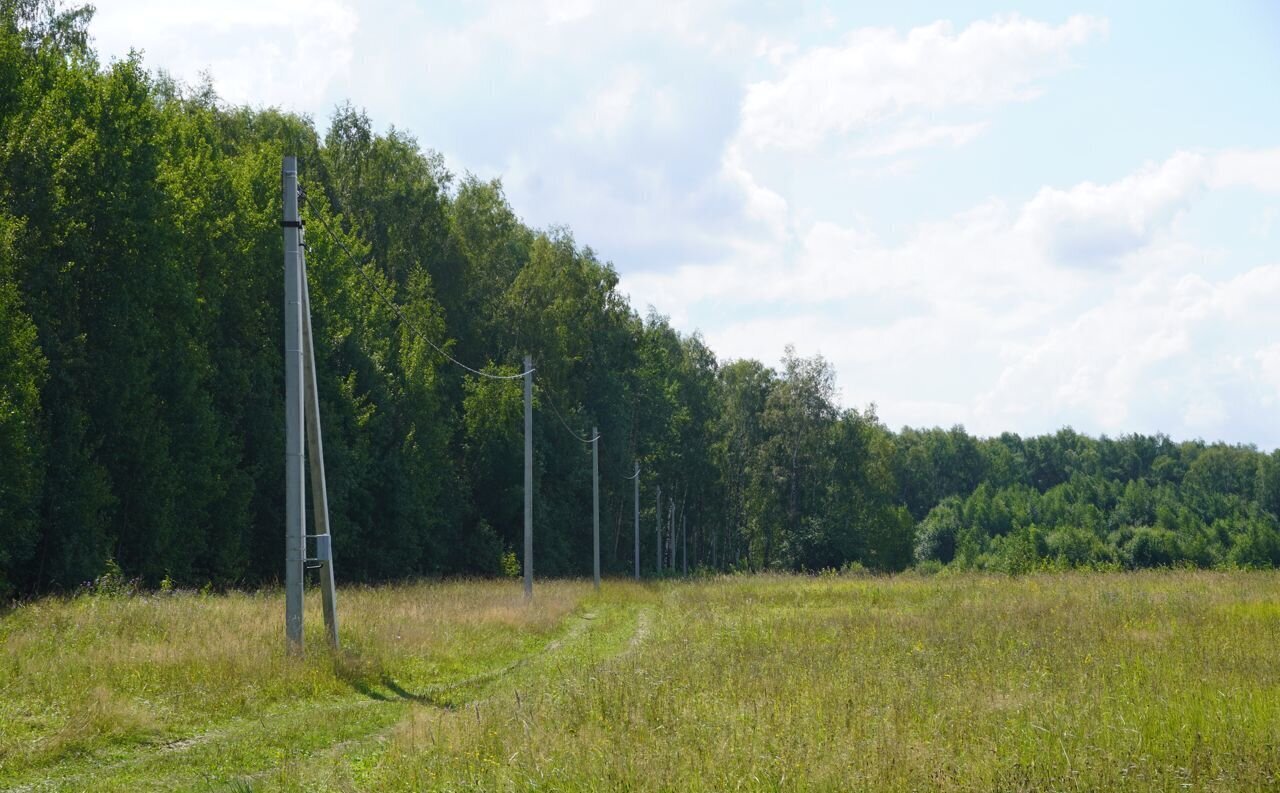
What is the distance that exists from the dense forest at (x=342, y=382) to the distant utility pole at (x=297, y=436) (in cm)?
584

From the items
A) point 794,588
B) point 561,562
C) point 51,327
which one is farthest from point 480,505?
point 51,327

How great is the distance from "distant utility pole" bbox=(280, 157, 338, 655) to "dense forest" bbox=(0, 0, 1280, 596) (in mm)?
5845

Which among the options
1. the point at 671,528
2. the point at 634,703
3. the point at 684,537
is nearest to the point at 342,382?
the point at 634,703

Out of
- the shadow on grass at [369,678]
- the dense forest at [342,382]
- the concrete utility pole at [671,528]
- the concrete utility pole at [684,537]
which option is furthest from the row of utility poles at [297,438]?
the concrete utility pole at [684,537]

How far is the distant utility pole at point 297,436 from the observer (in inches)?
580

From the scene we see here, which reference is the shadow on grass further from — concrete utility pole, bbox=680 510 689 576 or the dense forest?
concrete utility pole, bbox=680 510 689 576

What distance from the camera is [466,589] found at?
29.6 meters

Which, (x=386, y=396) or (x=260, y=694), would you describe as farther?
(x=386, y=396)

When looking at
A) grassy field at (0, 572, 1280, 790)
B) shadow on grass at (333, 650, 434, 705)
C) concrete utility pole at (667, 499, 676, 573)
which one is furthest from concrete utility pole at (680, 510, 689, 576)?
shadow on grass at (333, 650, 434, 705)

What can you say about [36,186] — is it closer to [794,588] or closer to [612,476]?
[794,588]

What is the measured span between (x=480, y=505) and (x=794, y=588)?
22460 mm

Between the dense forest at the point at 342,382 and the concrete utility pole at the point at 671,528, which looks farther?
the concrete utility pole at the point at 671,528

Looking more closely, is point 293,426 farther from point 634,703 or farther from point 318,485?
point 634,703

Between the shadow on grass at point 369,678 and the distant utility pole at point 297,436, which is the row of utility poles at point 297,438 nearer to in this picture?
the distant utility pole at point 297,436
